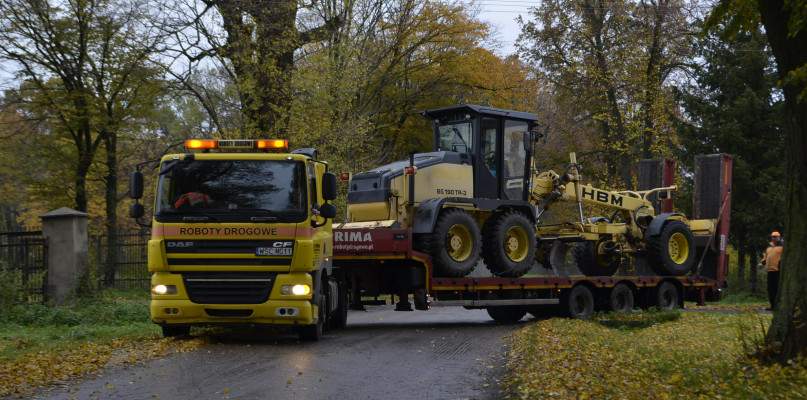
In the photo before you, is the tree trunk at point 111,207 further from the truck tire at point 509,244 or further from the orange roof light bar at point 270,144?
the orange roof light bar at point 270,144

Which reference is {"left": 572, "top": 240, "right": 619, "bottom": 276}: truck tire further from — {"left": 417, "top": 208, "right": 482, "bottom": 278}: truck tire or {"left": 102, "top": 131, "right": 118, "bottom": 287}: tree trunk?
{"left": 102, "top": 131, "right": 118, "bottom": 287}: tree trunk

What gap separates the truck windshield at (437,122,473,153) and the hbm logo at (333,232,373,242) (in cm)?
328

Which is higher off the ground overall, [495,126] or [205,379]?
[495,126]

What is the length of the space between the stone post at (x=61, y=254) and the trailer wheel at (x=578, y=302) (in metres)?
10.2

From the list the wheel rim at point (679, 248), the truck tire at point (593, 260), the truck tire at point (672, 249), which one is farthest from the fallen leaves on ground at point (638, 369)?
the truck tire at point (593, 260)

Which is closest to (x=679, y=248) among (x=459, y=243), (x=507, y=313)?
(x=507, y=313)

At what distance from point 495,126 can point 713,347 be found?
6567mm

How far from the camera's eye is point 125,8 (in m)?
25.9

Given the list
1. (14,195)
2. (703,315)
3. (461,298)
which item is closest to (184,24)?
(14,195)

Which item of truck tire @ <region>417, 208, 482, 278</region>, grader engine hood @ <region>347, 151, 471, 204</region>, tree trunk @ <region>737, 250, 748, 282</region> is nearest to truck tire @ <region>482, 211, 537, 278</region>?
truck tire @ <region>417, 208, 482, 278</region>

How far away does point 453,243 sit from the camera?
1650cm

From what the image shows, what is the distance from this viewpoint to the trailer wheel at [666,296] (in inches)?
803

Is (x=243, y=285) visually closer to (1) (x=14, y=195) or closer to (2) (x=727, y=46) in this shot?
(1) (x=14, y=195)

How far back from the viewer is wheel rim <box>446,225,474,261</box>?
647 inches
